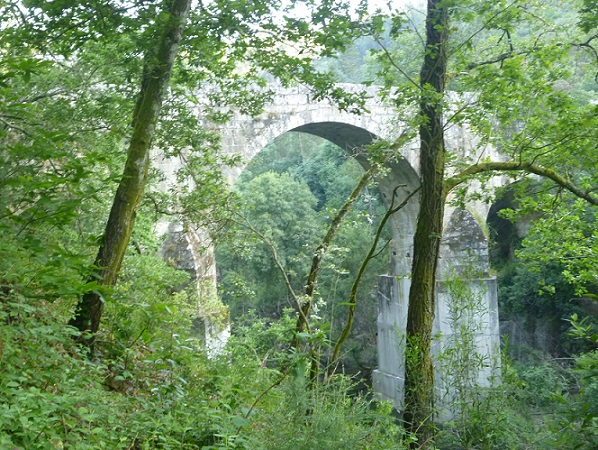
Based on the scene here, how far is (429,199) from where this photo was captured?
5.30m

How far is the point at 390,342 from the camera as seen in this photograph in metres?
14.3

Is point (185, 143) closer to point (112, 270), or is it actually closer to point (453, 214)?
point (112, 270)

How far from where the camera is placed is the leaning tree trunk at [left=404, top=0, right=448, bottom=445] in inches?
→ 195

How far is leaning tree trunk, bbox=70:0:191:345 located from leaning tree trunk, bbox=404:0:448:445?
183 centimetres

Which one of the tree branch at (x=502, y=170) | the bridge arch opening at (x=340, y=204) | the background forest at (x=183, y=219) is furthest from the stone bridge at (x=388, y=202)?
the tree branch at (x=502, y=170)

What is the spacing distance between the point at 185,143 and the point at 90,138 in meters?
0.82

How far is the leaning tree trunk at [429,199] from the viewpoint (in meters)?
4.95

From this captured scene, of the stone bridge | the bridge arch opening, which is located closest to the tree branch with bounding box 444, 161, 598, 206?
the bridge arch opening

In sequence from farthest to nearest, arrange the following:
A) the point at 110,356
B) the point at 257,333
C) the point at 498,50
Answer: the point at 257,333
the point at 498,50
the point at 110,356

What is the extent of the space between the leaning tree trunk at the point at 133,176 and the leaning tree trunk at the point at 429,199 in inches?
71.9

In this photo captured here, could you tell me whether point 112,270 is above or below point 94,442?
above

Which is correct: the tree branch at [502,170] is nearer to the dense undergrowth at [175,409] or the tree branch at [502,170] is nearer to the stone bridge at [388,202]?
the dense undergrowth at [175,409]

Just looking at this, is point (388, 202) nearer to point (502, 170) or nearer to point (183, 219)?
point (183, 219)

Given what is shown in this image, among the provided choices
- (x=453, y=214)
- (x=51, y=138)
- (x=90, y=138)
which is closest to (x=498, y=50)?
(x=90, y=138)
